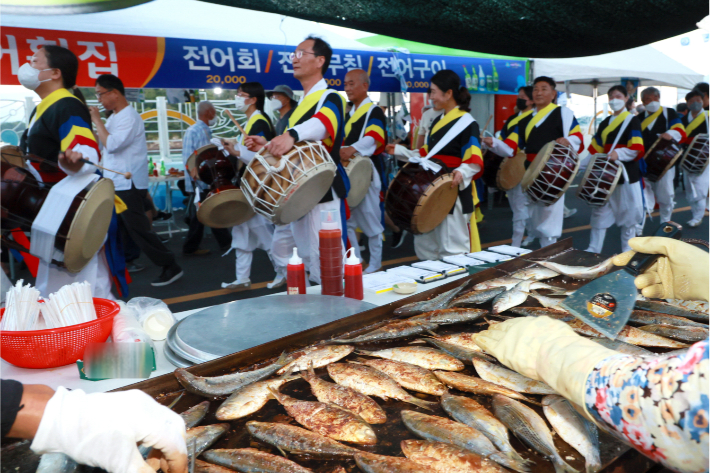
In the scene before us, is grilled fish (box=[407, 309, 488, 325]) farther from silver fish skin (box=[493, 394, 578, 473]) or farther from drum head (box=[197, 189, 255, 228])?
drum head (box=[197, 189, 255, 228])

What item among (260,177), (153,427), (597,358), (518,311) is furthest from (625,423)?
(260,177)

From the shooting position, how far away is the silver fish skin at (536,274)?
7.47 ft

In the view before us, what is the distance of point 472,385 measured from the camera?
1.43 metres

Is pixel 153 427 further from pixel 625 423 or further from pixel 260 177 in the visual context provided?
pixel 260 177

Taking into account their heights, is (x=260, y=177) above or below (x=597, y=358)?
above

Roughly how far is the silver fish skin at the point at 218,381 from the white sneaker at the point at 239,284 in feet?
14.0

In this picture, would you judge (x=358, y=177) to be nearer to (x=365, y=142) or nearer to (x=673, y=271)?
(x=365, y=142)

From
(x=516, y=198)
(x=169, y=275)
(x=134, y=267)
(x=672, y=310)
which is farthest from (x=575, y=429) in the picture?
(x=516, y=198)

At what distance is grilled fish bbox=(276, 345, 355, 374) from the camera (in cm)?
153

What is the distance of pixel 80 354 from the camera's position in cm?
170

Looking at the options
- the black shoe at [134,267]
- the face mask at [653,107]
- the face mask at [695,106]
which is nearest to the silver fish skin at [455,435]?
the black shoe at [134,267]

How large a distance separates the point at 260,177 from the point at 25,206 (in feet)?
4.68

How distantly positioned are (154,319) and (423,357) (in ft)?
3.59

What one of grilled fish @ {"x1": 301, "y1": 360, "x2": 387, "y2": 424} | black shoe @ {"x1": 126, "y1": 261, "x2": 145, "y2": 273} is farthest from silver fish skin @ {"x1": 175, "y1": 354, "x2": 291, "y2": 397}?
black shoe @ {"x1": 126, "y1": 261, "x2": 145, "y2": 273}
